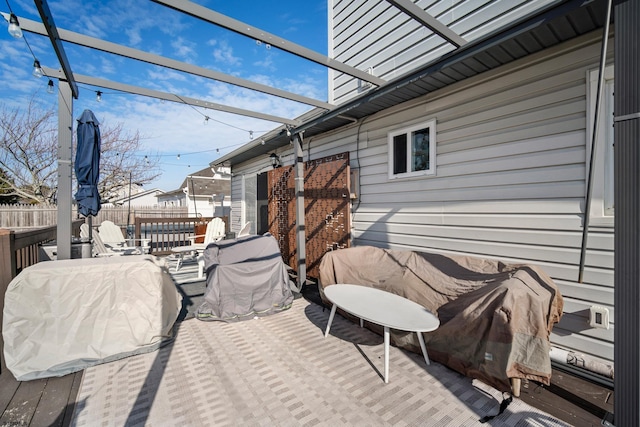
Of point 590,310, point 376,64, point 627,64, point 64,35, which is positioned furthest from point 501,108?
point 64,35

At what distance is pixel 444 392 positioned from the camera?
6.85ft

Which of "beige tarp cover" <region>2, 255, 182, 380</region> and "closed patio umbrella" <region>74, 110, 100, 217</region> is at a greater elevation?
"closed patio umbrella" <region>74, 110, 100, 217</region>

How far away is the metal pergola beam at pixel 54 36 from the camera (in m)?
1.99

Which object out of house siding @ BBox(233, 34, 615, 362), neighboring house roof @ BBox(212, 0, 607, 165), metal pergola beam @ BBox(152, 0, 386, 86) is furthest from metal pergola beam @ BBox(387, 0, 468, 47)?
metal pergola beam @ BBox(152, 0, 386, 86)

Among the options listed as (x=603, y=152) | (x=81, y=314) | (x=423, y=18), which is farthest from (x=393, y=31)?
(x=81, y=314)

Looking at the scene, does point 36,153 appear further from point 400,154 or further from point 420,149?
point 420,149

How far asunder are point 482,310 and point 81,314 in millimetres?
3316

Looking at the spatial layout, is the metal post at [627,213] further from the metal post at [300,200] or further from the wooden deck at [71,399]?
the metal post at [300,200]

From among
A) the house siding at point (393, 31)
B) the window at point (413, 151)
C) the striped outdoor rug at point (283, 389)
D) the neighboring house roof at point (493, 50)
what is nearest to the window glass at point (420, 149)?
the window at point (413, 151)

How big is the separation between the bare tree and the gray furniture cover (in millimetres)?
11550

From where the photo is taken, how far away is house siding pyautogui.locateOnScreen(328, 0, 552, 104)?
10.0 ft

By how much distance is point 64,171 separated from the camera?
301 centimetres

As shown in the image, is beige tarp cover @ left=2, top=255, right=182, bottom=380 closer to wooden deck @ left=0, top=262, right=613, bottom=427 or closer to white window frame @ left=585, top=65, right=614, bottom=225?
wooden deck @ left=0, top=262, right=613, bottom=427

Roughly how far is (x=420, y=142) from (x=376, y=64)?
5.64ft
